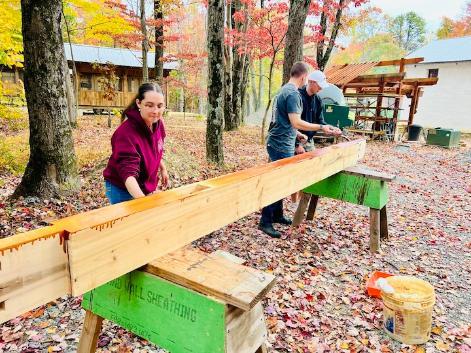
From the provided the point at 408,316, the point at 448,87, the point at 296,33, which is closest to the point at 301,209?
the point at 408,316

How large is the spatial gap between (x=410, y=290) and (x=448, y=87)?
2949cm

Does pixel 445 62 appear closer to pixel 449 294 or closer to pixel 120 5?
pixel 120 5

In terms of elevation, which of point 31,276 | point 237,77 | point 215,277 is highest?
point 237,77

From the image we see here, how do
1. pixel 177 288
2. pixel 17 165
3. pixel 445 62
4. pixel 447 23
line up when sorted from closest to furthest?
1. pixel 177 288
2. pixel 17 165
3. pixel 445 62
4. pixel 447 23

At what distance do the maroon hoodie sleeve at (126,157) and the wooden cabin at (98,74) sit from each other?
20353mm

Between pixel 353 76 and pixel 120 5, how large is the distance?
1112cm

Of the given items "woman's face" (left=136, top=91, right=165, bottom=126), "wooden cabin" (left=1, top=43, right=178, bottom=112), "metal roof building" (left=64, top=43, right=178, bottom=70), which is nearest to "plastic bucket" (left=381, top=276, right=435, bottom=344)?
"woman's face" (left=136, top=91, right=165, bottom=126)

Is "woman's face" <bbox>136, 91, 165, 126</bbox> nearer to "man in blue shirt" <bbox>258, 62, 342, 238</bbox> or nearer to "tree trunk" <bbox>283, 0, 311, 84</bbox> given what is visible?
"man in blue shirt" <bbox>258, 62, 342, 238</bbox>

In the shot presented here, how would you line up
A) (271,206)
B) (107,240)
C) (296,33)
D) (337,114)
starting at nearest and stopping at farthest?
(107,240) → (271,206) → (296,33) → (337,114)

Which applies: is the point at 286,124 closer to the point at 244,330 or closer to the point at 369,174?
the point at 369,174

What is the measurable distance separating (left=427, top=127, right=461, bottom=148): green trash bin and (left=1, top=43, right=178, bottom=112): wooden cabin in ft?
49.1

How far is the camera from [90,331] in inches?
87.6

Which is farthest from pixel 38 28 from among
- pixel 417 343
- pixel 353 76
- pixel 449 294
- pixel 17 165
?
pixel 353 76

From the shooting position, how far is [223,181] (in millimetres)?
2422
